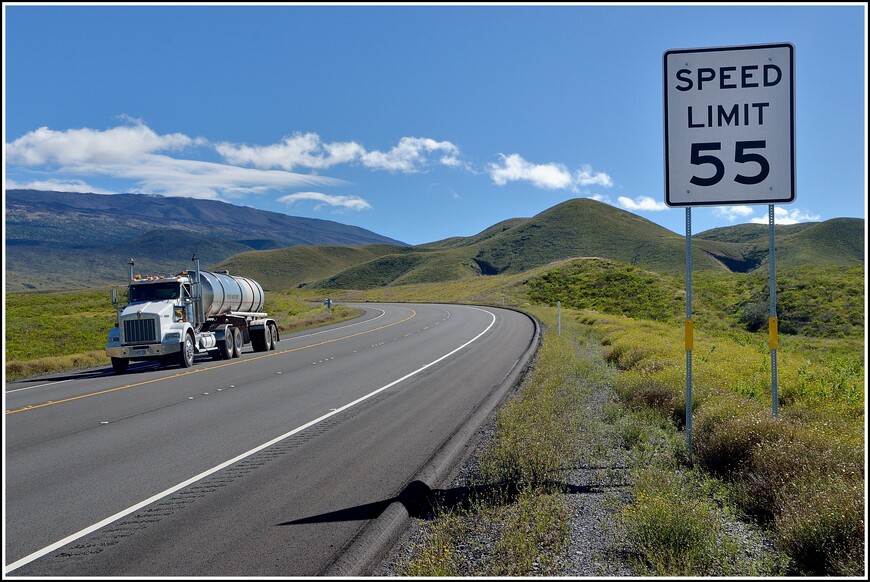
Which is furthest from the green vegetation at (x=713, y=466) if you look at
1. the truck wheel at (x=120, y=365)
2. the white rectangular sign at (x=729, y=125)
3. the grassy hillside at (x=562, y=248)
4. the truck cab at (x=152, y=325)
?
the grassy hillside at (x=562, y=248)

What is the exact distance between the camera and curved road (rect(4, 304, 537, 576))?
18.5 ft

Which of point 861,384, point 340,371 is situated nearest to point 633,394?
point 861,384

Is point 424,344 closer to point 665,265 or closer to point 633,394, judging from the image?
point 633,394

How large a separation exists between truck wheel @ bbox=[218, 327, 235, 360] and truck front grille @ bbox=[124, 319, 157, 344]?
9.59 feet

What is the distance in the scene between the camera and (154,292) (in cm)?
2145

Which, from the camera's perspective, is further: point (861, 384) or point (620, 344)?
point (620, 344)

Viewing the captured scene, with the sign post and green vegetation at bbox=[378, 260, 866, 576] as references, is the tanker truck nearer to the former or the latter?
green vegetation at bbox=[378, 260, 866, 576]

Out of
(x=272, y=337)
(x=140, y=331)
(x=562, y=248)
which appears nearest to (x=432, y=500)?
(x=140, y=331)

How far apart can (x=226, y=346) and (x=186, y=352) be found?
220cm

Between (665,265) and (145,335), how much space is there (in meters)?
131

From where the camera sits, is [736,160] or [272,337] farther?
[272,337]

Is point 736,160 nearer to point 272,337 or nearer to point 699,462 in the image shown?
point 699,462

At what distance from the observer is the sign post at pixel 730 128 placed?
7.17 meters

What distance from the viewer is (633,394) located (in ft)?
36.7
